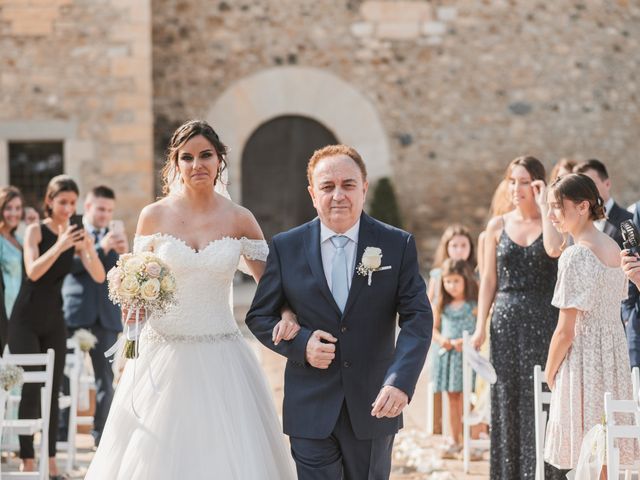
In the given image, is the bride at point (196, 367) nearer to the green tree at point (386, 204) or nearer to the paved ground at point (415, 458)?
the paved ground at point (415, 458)

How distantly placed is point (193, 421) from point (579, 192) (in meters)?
2.00

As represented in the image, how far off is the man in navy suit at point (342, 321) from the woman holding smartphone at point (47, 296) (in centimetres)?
269

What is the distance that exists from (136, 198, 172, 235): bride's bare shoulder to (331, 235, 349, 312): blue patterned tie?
1053 mm

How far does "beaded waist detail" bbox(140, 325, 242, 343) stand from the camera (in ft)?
14.5

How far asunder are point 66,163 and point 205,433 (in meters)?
9.63

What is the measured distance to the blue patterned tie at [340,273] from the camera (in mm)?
3764

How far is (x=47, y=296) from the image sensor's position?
6.21 m

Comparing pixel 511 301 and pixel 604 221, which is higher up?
pixel 604 221

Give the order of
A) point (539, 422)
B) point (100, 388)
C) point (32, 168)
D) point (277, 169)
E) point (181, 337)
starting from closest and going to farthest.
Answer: point (181, 337) < point (539, 422) < point (100, 388) < point (32, 168) < point (277, 169)

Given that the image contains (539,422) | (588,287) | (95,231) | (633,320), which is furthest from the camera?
(95,231)

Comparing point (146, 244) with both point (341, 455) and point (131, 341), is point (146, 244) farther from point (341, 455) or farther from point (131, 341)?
point (341, 455)

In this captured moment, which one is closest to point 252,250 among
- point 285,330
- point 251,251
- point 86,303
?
point 251,251

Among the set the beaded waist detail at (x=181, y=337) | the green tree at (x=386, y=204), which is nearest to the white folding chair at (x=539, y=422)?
the beaded waist detail at (x=181, y=337)

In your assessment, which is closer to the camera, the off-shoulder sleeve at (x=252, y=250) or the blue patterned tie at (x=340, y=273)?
the blue patterned tie at (x=340, y=273)
